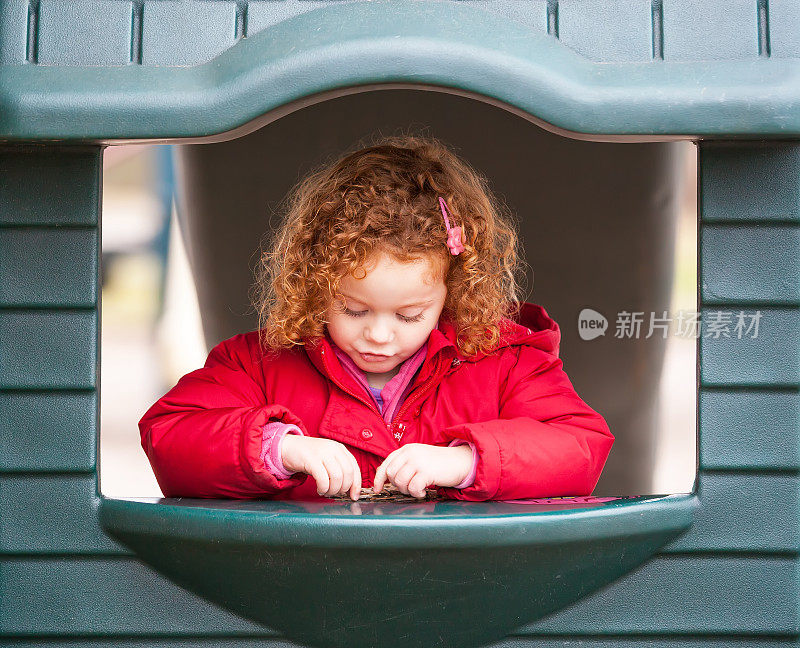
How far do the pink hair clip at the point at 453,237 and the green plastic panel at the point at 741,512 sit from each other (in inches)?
18.1

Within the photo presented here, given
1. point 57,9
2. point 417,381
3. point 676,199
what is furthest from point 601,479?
point 57,9

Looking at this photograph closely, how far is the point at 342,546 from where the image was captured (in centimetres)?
116

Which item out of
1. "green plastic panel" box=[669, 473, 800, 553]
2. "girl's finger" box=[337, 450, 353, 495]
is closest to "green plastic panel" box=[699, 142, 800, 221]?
"green plastic panel" box=[669, 473, 800, 553]

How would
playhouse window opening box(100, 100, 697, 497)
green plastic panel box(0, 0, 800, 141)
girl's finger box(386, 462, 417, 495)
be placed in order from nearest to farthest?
green plastic panel box(0, 0, 800, 141), girl's finger box(386, 462, 417, 495), playhouse window opening box(100, 100, 697, 497)

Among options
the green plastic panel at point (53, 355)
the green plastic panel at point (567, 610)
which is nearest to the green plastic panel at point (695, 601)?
the green plastic panel at point (567, 610)

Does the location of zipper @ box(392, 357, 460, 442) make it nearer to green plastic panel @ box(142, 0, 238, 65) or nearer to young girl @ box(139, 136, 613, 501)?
young girl @ box(139, 136, 613, 501)

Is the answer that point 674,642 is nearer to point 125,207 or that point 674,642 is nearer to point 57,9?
point 57,9

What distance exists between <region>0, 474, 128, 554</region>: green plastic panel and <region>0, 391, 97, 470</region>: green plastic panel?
2 cm

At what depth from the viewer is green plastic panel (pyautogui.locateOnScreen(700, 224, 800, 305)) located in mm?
1265

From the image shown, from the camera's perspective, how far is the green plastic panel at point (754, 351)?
1.27 meters

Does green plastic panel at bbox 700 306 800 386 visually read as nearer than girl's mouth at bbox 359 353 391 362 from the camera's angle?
Yes

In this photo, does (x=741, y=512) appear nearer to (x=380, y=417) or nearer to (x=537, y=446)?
(x=537, y=446)

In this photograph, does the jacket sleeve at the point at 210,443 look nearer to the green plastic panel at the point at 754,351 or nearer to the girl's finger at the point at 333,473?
the girl's finger at the point at 333,473

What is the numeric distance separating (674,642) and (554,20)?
2.61 ft
